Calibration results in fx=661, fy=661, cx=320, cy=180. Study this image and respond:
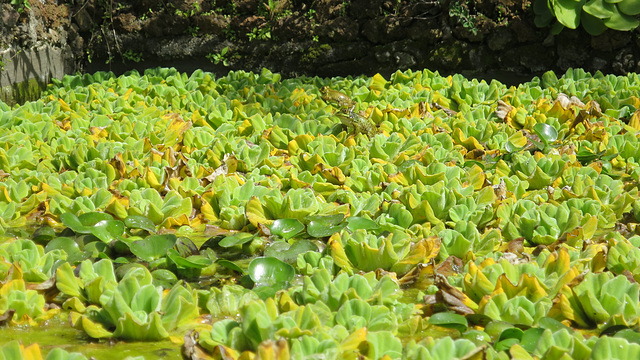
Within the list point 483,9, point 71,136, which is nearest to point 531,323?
point 71,136

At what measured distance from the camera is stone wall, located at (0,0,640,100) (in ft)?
16.3

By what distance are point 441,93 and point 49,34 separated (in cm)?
331

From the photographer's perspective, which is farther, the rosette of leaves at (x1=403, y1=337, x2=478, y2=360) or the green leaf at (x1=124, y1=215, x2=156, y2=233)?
the green leaf at (x1=124, y1=215, x2=156, y2=233)

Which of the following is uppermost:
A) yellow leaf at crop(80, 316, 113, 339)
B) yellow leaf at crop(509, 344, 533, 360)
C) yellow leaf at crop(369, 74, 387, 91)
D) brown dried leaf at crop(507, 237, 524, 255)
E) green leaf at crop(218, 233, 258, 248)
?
yellow leaf at crop(80, 316, 113, 339)

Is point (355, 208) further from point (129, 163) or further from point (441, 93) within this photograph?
point (441, 93)

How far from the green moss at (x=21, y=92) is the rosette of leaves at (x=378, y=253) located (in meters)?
3.81

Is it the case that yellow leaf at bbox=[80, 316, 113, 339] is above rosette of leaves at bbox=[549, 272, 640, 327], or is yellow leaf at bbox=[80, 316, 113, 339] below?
above

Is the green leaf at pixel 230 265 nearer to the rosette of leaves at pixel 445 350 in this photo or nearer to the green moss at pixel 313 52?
the rosette of leaves at pixel 445 350

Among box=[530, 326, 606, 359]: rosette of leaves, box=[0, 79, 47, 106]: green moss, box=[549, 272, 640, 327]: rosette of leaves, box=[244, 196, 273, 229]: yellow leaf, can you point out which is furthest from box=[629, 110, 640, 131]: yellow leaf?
box=[0, 79, 47, 106]: green moss

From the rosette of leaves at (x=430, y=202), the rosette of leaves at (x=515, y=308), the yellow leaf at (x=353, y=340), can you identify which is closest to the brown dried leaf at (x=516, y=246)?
the rosette of leaves at (x=430, y=202)

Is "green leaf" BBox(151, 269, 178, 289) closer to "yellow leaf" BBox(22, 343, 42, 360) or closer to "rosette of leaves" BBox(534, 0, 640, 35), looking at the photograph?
"yellow leaf" BBox(22, 343, 42, 360)

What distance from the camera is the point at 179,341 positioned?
62.8 inches

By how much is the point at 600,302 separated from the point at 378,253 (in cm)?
61

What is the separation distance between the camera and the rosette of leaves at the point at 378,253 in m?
1.93
